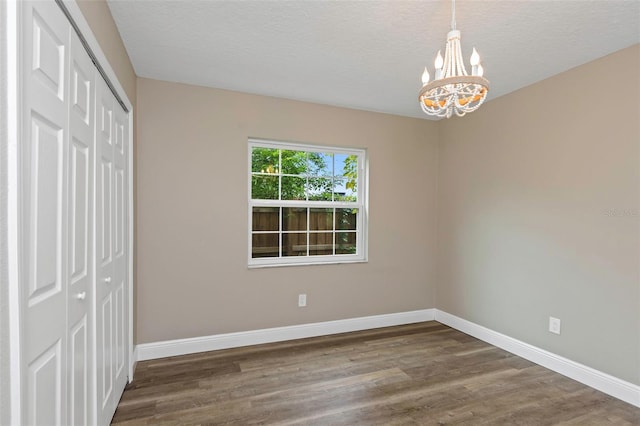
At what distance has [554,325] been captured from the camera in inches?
109

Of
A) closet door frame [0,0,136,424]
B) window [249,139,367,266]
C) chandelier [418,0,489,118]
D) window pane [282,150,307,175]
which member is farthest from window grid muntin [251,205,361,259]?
closet door frame [0,0,136,424]

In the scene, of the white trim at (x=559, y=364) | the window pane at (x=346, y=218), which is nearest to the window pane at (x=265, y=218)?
the window pane at (x=346, y=218)

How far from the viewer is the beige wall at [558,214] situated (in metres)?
2.34

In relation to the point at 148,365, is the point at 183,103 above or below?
above

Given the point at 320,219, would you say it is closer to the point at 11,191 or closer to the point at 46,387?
the point at 46,387

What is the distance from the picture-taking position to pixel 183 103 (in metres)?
2.99

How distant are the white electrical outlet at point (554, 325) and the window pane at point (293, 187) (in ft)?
8.38

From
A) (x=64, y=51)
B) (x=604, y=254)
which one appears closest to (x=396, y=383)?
(x=604, y=254)

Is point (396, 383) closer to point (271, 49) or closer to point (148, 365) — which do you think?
point (148, 365)

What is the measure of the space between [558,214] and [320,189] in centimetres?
224

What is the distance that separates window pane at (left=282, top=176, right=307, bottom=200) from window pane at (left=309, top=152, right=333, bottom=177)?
162 millimetres

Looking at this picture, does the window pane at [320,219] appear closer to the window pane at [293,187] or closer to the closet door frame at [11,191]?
the window pane at [293,187]

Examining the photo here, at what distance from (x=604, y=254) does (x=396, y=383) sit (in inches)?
73.5

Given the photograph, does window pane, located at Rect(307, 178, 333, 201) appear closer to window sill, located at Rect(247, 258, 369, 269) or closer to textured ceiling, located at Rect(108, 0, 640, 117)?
window sill, located at Rect(247, 258, 369, 269)
